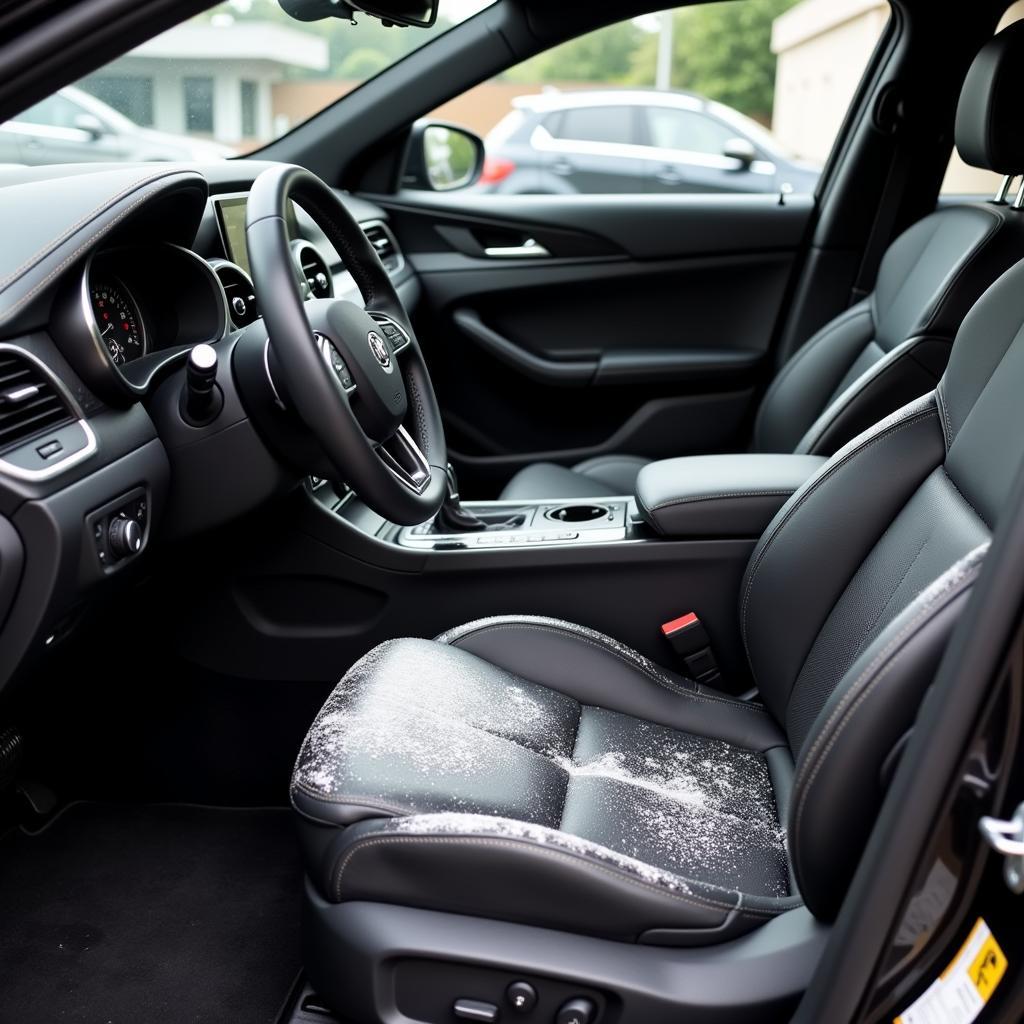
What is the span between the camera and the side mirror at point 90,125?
2477 millimetres

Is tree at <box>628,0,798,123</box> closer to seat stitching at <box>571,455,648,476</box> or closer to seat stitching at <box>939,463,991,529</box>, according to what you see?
seat stitching at <box>571,455,648,476</box>

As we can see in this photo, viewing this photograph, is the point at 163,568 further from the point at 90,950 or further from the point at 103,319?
the point at 90,950

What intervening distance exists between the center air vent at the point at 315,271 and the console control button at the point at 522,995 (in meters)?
1.28

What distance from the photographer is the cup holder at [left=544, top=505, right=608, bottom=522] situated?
2.11m

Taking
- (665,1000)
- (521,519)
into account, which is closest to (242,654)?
(521,519)

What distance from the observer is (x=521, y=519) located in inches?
86.6

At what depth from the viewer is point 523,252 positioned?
10.4 ft

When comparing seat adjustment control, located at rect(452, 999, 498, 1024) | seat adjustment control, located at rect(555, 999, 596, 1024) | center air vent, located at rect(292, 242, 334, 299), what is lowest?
seat adjustment control, located at rect(452, 999, 498, 1024)

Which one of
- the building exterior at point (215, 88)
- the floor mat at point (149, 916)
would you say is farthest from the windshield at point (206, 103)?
the floor mat at point (149, 916)

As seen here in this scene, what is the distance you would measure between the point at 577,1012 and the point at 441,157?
2464 mm

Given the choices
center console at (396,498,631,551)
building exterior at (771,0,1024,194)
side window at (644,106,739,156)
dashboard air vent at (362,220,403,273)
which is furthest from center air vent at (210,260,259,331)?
side window at (644,106,739,156)

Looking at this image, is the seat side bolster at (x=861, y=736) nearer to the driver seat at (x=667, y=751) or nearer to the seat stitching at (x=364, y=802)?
the driver seat at (x=667, y=751)

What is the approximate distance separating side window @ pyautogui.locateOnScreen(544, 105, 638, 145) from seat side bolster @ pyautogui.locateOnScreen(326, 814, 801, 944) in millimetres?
4644

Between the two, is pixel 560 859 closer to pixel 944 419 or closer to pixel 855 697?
pixel 855 697
